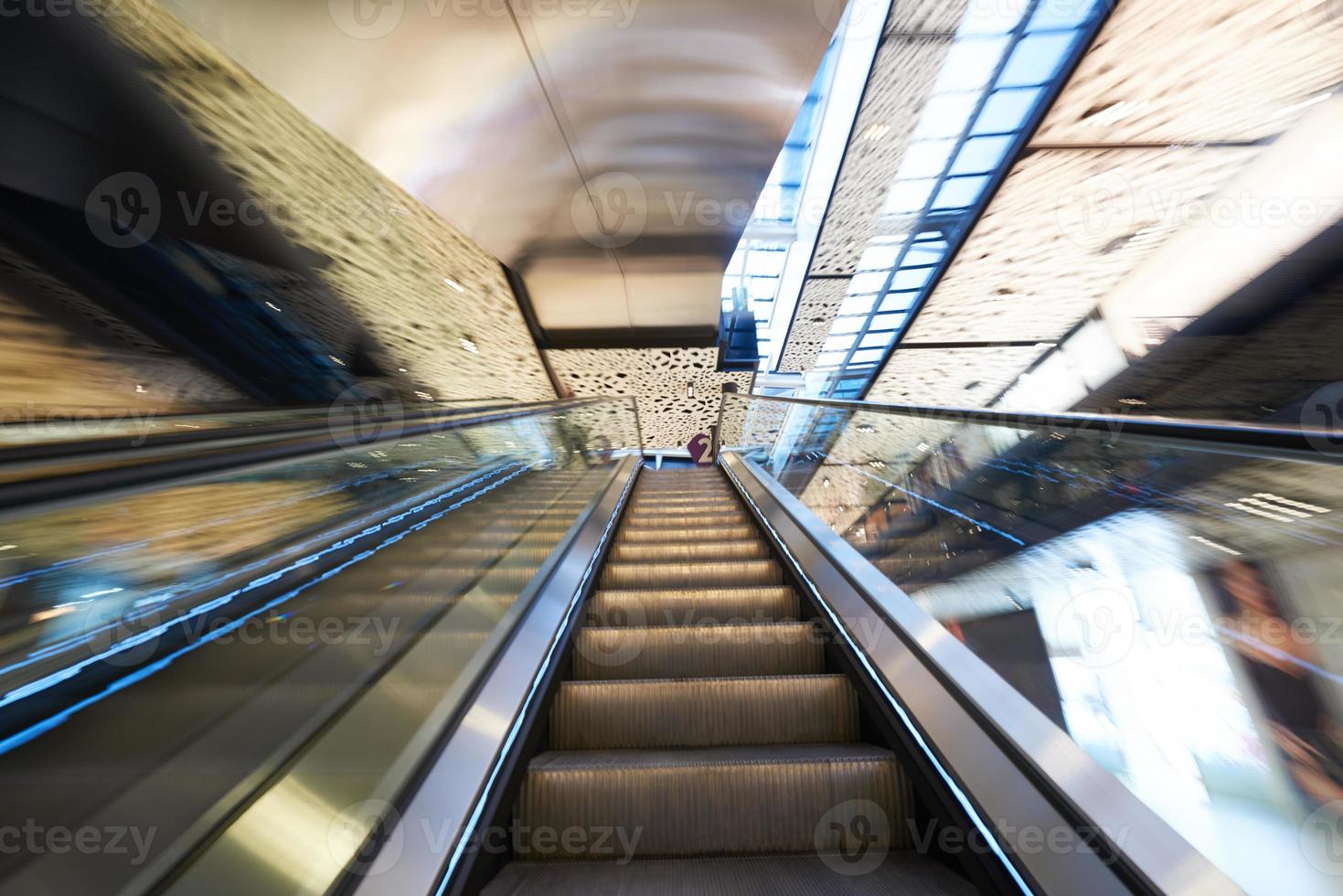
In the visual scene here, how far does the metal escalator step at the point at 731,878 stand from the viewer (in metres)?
1.25

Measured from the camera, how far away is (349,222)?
17.5ft

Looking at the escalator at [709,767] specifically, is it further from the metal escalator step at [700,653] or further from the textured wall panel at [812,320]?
the textured wall panel at [812,320]

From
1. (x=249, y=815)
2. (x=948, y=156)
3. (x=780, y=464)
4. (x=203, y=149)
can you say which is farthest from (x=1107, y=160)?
(x=203, y=149)

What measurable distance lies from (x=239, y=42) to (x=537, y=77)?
164 cm

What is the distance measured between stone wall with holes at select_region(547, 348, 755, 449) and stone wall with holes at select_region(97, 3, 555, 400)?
662 millimetres

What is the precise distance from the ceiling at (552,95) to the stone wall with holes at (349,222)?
2.26ft

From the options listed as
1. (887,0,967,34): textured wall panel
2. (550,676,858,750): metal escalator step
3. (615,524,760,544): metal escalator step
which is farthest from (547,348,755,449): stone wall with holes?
(550,676,858,750): metal escalator step

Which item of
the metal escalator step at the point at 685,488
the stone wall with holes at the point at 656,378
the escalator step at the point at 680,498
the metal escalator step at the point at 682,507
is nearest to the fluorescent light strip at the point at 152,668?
the metal escalator step at the point at 682,507

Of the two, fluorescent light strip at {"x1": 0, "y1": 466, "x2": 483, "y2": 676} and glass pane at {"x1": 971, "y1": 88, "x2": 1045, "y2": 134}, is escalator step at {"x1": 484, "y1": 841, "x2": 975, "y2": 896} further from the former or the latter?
glass pane at {"x1": 971, "y1": 88, "x2": 1045, "y2": 134}

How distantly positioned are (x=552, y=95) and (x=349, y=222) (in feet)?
9.35

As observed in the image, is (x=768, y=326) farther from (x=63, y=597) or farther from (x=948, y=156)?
(x=63, y=597)

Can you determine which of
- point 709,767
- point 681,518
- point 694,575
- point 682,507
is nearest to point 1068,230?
point 682,507

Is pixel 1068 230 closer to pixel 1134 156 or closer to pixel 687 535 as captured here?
pixel 1134 156

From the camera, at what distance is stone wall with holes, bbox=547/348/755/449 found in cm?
838
